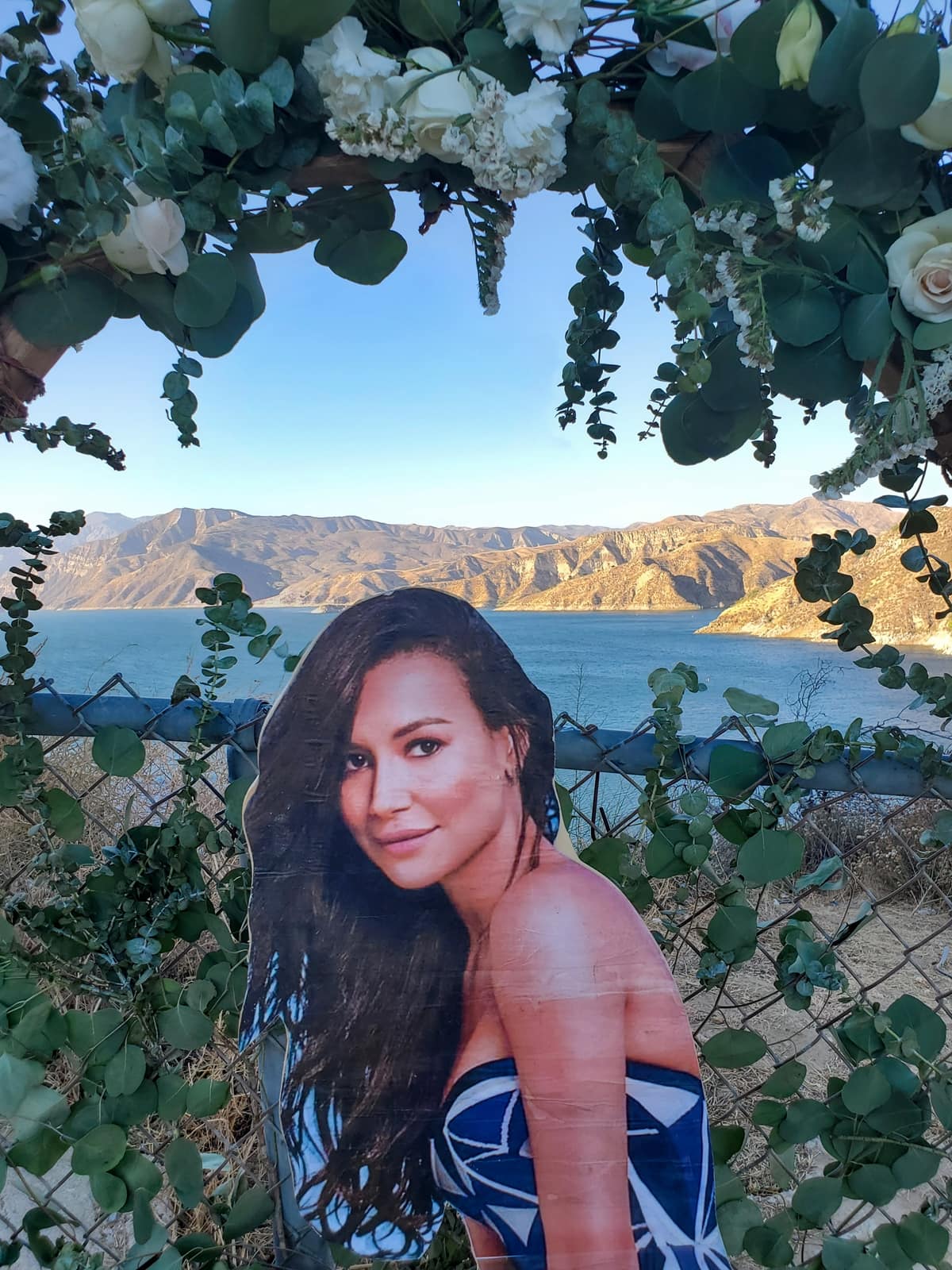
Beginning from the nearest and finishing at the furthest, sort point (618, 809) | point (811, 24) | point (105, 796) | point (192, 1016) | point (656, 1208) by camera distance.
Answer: point (811, 24), point (656, 1208), point (192, 1016), point (618, 809), point (105, 796)

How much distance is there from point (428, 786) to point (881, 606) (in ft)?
3.85

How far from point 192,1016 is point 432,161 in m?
0.86

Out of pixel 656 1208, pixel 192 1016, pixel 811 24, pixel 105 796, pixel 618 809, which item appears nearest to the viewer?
pixel 811 24

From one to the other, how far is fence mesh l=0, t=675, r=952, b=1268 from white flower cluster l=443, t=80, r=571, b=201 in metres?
0.53

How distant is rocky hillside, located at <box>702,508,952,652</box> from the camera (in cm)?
99

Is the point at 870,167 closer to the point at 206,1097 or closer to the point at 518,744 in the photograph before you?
the point at 518,744

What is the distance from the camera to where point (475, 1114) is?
2.24 feet

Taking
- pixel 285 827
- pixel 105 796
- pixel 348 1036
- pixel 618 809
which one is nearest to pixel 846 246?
pixel 285 827

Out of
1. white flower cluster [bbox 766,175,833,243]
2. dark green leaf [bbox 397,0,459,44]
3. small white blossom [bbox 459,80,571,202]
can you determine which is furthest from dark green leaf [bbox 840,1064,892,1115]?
dark green leaf [bbox 397,0,459,44]

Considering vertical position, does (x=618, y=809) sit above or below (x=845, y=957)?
above

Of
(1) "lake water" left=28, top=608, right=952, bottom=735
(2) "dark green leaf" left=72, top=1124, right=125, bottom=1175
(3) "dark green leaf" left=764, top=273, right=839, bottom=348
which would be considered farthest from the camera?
(1) "lake water" left=28, top=608, right=952, bottom=735

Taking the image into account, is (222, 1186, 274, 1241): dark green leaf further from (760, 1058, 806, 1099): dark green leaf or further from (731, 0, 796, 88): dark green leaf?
(731, 0, 796, 88): dark green leaf

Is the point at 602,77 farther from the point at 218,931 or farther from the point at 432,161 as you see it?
the point at 218,931

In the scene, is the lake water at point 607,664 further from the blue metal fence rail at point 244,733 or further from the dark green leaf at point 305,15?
the dark green leaf at point 305,15
